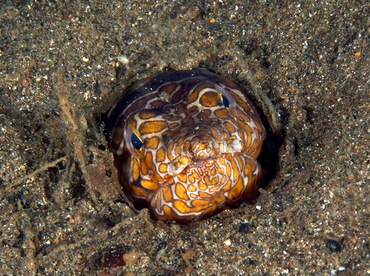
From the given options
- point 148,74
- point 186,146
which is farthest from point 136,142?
point 148,74

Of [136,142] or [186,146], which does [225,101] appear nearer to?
[186,146]

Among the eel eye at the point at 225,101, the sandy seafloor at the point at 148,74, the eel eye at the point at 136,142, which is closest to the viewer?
the sandy seafloor at the point at 148,74

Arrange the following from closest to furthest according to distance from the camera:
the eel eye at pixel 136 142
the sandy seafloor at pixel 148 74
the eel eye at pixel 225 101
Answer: the sandy seafloor at pixel 148 74 < the eel eye at pixel 136 142 < the eel eye at pixel 225 101

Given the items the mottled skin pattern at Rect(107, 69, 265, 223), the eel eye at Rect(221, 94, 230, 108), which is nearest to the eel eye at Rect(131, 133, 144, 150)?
the mottled skin pattern at Rect(107, 69, 265, 223)

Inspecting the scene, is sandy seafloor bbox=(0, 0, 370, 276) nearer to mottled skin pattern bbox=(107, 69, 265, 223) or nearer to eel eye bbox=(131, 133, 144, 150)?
mottled skin pattern bbox=(107, 69, 265, 223)

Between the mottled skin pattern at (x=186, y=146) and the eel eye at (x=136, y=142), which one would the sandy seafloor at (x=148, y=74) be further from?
the eel eye at (x=136, y=142)

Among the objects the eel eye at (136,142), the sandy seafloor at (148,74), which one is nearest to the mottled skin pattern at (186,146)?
the eel eye at (136,142)

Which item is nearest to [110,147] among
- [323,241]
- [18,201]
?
[18,201]
